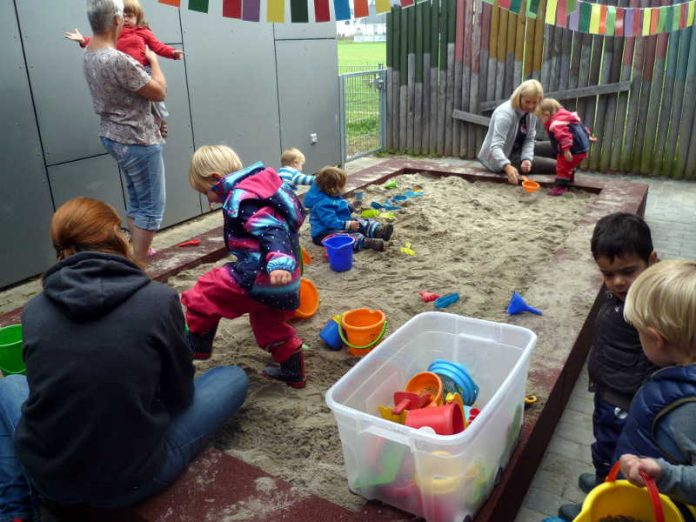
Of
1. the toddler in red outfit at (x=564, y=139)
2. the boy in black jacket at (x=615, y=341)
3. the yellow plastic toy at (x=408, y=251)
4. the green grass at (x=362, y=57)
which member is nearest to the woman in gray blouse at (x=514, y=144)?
the toddler in red outfit at (x=564, y=139)

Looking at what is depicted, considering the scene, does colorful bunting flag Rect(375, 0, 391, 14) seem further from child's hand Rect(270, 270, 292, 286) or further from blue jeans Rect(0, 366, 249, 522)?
blue jeans Rect(0, 366, 249, 522)

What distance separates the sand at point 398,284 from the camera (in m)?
2.33

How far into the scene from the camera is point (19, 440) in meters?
1.84

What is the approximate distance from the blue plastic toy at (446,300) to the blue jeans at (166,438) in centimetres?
154

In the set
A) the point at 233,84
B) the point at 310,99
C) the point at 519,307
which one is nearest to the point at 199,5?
the point at 233,84

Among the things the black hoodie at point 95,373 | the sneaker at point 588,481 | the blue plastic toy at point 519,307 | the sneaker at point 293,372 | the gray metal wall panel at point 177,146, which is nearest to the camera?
the black hoodie at point 95,373

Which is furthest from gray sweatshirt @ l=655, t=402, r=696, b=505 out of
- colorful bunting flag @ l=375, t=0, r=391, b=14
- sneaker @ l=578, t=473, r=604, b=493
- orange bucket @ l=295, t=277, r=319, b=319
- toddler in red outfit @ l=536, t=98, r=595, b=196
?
toddler in red outfit @ l=536, t=98, r=595, b=196

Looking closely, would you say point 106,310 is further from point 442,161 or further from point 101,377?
point 442,161

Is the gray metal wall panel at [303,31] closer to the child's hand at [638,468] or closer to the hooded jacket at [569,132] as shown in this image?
the hooded jacket at [569,132]

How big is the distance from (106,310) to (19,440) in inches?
22.1

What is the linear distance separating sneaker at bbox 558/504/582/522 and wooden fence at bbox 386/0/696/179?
636 cm

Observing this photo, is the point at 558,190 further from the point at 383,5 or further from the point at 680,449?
the point at 680,449

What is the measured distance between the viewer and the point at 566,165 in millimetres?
5902

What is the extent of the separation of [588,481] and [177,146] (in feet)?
14.7
